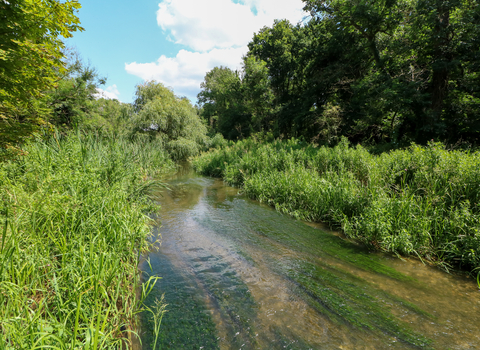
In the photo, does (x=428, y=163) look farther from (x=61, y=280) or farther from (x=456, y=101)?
(x=456, y=101)

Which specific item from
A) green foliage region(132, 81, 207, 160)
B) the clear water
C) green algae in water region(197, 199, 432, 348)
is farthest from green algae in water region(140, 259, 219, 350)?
green foliage region(132, 81, 207, 160)

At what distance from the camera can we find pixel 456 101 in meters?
10.2

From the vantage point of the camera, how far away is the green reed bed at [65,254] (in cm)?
174

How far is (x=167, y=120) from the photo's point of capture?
59.7 ft

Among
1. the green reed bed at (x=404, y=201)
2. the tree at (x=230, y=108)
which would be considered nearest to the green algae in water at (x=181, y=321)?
the green reed bed at (x=404, y=201)

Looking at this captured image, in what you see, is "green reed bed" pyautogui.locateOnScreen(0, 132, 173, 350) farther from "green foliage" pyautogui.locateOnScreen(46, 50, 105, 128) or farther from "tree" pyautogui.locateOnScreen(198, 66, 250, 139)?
"tree" pyautogui.locateOnScreen(198, 66, 250, 139)

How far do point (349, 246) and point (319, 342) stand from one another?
9.06 ft

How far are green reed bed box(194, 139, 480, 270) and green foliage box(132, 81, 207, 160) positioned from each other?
39.2 feet

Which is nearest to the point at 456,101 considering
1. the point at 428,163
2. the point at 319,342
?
the point at 428,163

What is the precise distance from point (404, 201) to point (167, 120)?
1699 centimetres

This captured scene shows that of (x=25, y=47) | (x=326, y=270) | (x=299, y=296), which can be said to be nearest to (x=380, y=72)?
(x=326, y=270)

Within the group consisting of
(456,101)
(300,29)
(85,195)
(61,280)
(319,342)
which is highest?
(300,29)

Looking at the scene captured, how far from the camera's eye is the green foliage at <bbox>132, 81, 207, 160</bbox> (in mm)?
17400

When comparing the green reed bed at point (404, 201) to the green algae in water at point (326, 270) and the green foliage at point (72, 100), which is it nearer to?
the green algae in water at point (326, 270)
